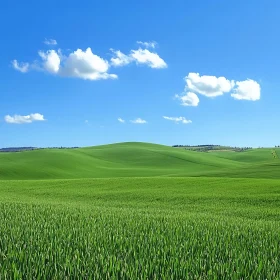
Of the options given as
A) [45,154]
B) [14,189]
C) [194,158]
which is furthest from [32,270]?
[194,158]

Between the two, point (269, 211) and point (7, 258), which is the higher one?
point (7, 258)

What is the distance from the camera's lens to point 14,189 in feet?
117

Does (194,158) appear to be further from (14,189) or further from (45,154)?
(14,189)

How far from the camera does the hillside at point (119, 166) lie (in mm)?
58881

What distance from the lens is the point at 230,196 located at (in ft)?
80.4

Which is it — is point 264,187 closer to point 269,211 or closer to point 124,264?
point 269,211

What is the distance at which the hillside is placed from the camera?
2318 inches

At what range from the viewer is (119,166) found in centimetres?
9475

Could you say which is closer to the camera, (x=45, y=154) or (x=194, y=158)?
(x=45, y=154)

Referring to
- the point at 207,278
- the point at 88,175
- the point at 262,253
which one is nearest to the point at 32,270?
Answer: the point at 207,278

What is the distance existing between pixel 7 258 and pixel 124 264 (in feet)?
5.30

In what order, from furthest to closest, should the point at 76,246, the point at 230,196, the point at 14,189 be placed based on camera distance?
the point at 14,189, the point at 230,196, the point at 76,246

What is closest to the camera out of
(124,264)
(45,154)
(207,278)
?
(207,278)

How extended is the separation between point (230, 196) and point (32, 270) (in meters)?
21.7
